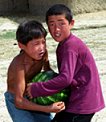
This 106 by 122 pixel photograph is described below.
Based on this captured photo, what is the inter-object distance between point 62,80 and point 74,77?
127 mm

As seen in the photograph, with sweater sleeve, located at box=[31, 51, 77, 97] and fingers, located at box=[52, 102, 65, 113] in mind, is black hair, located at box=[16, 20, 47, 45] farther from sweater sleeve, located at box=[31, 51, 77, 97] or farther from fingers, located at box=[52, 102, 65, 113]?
fingers, located at box=[52, 102, 65, 113]

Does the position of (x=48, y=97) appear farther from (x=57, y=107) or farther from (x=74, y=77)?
(x=74, y=77)

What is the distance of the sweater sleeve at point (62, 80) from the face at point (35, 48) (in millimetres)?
214

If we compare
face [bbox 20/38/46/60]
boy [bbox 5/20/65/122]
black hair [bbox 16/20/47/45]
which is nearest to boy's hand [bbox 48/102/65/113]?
boy [bbox 5/20/65/122]

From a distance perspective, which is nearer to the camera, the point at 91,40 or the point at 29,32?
the point at 29,32

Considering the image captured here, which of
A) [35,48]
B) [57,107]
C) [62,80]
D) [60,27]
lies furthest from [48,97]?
[60,27]

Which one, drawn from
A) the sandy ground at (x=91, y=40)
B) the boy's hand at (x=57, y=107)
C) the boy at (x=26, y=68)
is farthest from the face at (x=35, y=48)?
the sandy ground at (x=91, y=40)

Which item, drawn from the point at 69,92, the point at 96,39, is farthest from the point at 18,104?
the point at 96,39

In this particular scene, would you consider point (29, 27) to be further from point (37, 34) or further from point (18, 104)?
point (18, 104)

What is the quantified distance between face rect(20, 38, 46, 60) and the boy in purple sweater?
11 centimetres

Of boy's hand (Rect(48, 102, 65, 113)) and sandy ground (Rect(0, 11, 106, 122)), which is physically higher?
boy's hand (Rect(48, 102, 65, 113))

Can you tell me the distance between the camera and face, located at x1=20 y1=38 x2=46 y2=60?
2709 mm

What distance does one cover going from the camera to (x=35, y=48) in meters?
2.72

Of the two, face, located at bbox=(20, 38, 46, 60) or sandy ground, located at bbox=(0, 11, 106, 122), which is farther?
sandy ground, located at bbox=(0, 11, 106, 122)
